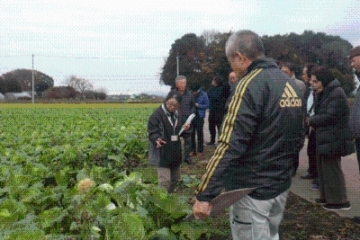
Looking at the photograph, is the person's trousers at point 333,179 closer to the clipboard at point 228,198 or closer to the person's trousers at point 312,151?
the person's trousers at point 312,151

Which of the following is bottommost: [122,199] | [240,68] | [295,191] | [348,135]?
[295,191]

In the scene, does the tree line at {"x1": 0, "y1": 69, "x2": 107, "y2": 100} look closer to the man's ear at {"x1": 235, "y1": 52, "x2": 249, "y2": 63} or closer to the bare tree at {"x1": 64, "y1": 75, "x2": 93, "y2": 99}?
the bare tree at {"x1": 64, "y1": 75, "x2": 93, "y2": 99}

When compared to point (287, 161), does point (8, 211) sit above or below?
below

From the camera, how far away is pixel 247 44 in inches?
119

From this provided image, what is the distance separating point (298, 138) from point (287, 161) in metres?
0.17

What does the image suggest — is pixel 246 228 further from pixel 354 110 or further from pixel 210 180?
pixel 354 110

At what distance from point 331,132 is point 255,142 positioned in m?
3.18

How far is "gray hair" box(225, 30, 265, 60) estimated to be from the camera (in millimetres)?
3039

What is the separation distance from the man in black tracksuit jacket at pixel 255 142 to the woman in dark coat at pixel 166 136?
267 centimetres

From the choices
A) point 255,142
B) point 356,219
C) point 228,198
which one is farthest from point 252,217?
point 356,219

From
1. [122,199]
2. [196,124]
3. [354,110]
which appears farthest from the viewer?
[196,124]

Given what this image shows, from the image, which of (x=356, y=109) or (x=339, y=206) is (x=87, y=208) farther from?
(x=339, y=206)

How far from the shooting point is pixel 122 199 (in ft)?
15.5

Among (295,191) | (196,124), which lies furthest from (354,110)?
(196,124)
